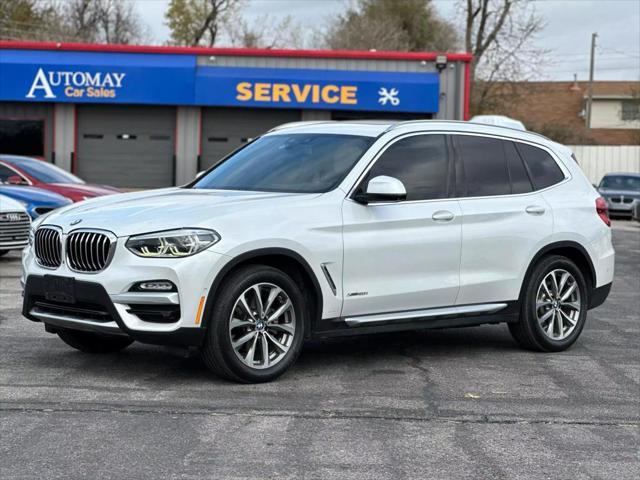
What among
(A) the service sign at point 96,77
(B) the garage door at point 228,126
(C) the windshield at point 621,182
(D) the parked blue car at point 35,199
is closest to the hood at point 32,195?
(D) the parked blue car at point 35,199

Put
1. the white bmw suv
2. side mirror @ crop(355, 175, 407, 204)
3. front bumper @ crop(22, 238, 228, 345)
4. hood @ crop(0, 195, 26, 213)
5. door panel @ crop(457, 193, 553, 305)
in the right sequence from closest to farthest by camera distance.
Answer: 1. front bumper @ crop(22, 238, 228, 345)
2. the white bmw suv
3. side mirror @ crop(355, 175, 407, 204)
4. door panel @ crop(457, 193, 553, 305)
5. hood @ crop(0, 195, 26, 213)

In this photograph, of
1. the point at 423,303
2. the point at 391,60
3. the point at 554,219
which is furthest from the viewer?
the point at 391,60

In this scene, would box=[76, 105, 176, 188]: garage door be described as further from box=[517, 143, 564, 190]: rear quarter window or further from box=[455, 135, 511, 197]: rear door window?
box=[455, 135, 511, 197]: rear door window

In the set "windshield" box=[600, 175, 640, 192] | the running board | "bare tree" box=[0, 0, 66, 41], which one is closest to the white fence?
"windshield" box=[600, 175, 640, 192]

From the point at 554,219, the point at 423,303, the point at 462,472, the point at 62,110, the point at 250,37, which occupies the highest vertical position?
the point at 250,37

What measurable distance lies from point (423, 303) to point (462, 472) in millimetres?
2671

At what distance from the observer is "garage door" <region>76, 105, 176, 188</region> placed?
118ft

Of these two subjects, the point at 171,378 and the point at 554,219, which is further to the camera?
the point at 554,219

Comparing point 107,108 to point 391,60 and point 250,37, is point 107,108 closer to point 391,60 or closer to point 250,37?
point 391,60

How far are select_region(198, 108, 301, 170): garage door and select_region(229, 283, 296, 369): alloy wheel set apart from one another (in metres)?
29.1

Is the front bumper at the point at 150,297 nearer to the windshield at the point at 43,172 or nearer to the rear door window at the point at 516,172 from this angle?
the rear door window at the point at 516,172

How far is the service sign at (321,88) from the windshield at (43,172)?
17.4 m

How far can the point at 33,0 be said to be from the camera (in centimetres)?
6231

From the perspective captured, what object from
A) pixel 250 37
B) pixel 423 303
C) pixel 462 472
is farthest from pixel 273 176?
pixel 250 37
